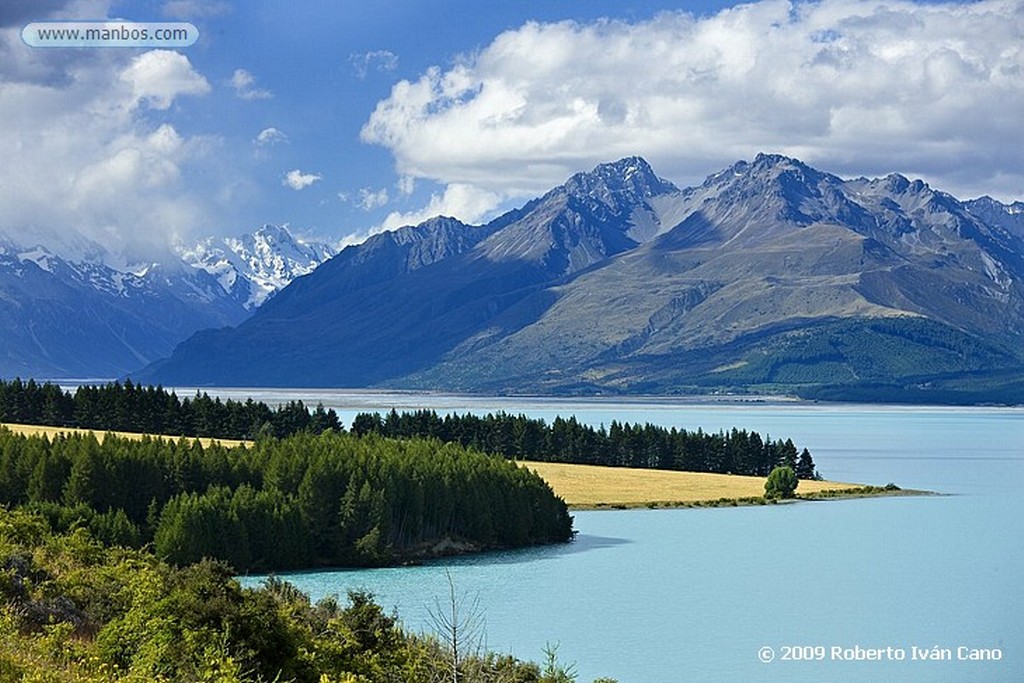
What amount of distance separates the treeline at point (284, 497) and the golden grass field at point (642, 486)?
22.7 metres

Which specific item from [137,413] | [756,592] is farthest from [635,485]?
[756,592]

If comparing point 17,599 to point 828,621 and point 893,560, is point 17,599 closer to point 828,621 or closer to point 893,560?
point 828,621

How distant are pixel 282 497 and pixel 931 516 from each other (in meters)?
53.3

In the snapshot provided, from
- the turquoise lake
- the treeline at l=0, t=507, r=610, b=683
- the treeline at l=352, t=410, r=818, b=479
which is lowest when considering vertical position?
the turquoise lake

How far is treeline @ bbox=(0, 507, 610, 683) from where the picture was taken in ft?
82.5

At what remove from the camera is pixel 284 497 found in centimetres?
8088

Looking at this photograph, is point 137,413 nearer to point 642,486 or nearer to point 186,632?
point 642,486

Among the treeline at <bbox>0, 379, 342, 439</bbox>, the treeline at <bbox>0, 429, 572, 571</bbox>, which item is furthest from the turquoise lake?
the treeline at <bbox>0, 379, 342, 439</bbox>

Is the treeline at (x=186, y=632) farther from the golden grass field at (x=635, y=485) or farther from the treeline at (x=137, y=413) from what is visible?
the treeline at (x=137, y=413)

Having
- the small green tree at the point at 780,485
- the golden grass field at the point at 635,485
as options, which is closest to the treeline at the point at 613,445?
the golden grass field at the point at 635,485

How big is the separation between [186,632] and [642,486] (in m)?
98.8

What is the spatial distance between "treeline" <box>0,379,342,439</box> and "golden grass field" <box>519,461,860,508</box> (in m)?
22.3

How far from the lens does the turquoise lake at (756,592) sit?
51.7 m

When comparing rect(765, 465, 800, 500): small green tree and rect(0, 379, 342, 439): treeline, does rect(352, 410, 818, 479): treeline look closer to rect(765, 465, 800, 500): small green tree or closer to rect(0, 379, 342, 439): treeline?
rect(0, 379, 342, 439): treeline
